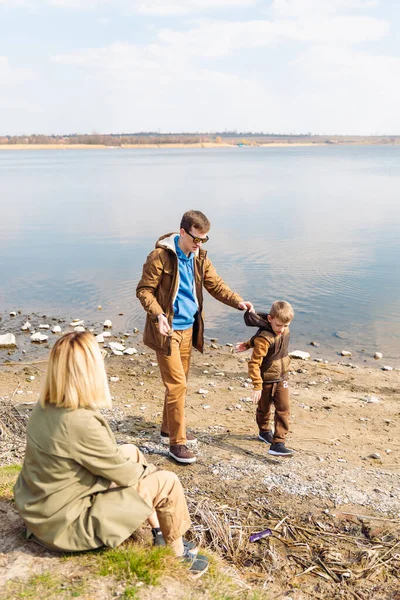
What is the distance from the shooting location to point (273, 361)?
258 inches

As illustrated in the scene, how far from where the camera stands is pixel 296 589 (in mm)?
4434

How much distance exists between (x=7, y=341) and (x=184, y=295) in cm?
690

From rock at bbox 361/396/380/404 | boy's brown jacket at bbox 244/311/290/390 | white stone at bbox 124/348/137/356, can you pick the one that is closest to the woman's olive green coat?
boy's brown jacket at bbox 244/311/290/390

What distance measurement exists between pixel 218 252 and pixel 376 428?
14.5 meters

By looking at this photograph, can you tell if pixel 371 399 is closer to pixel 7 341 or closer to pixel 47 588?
pixel 47 588

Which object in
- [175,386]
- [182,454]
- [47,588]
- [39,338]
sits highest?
[175,386]

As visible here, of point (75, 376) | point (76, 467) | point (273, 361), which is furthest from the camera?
point (273, 361)

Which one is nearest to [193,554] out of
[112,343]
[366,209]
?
[112,343]

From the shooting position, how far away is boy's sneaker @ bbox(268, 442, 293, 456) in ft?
21.9

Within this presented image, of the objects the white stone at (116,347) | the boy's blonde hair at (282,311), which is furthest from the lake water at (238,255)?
the boy's blonde hair at (282,311)

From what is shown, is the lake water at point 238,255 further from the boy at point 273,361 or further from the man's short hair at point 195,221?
the man's short hair at point 195,221

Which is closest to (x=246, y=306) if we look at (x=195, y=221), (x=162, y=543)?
(x=195, y=221)

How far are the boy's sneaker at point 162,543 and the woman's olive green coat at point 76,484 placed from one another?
19.4 inches

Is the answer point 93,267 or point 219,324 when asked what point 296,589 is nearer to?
point 219,324
